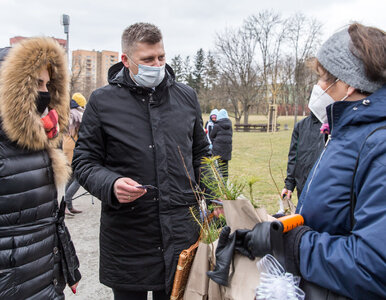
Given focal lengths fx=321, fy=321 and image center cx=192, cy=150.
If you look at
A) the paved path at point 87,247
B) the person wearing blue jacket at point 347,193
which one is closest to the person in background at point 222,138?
the paved path at point 87,247

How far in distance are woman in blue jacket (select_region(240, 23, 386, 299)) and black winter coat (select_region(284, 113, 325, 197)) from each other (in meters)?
2.11

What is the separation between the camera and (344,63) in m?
1.21

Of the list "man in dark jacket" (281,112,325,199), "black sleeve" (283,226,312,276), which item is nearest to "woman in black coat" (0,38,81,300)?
"black sleeve" (283,226,312,276)

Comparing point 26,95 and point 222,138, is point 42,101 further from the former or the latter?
point 222,138

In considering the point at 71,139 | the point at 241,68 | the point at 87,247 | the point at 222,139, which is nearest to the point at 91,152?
the point at 87,247

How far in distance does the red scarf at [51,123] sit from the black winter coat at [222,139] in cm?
625

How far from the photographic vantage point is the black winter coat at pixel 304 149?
3.39 meters

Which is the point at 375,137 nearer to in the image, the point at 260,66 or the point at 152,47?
the point at 152,47

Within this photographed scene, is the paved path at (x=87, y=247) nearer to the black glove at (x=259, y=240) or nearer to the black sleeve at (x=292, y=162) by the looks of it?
the black sleeve at (x=292, y=162)

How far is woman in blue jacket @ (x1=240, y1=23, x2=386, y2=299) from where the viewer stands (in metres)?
0.99

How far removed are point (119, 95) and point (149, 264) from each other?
1060 mm

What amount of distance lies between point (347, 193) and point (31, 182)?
158cm

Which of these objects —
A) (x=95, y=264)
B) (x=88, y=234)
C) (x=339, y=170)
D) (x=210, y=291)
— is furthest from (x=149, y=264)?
(x=88, y=234)

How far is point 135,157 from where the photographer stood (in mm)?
1945
